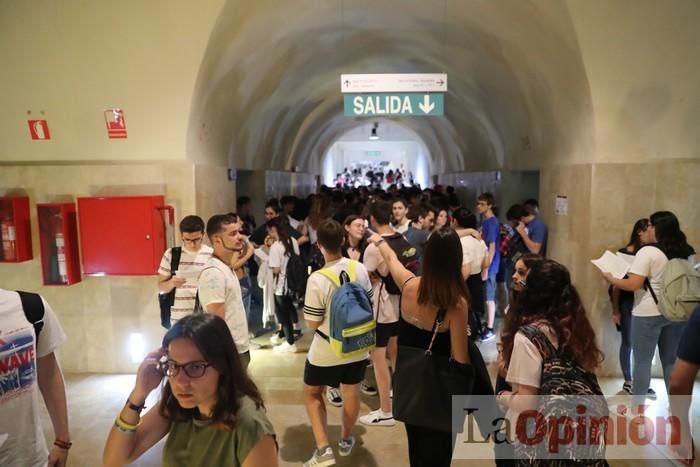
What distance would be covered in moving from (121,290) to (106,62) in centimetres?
247

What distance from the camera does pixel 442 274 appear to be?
2.79 meters

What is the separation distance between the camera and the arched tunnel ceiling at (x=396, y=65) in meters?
5.56

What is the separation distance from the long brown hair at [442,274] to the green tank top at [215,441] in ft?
4.24

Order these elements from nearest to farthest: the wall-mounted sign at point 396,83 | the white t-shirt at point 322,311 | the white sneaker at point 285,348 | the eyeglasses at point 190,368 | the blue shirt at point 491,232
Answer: the eyeglasses at point 190,368 < the white t-shirt at point 322,311 < the wall-mounted sign at point 396,83 < the white sneaker at point 285,348 < the blue shirt at point 491,232

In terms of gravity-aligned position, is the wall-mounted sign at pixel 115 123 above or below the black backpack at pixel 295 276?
above

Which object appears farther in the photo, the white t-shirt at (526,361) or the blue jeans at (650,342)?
the blue jeans at (650,342)

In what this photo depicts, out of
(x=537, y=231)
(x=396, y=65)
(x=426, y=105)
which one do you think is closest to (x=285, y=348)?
(x=426, y=105)

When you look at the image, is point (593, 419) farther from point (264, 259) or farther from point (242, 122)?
point (242, 122)

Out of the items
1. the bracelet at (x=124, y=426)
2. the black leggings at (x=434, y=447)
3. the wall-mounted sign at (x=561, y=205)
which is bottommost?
the black leggings at (x=434, y=447)

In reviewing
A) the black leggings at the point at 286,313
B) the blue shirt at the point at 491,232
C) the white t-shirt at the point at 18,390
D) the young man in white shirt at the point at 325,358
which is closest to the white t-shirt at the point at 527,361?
the young man in white shirt at the point at 325,358

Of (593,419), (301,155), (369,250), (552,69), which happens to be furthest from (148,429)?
(301,155)

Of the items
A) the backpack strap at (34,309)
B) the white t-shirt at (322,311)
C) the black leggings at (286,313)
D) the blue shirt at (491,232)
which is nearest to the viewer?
the backpack strap at (34,309)

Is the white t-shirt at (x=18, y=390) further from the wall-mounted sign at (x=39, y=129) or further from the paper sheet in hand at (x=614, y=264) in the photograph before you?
the paper sheet in hand at (x=614, y=264)

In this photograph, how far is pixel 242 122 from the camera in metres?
7.56
